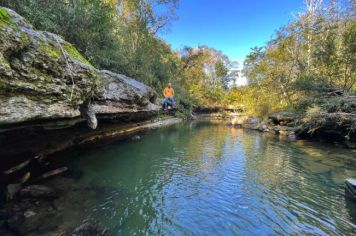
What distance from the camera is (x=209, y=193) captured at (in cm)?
690

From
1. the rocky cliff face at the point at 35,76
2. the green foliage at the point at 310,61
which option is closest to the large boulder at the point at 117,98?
the rocky cliff face at the point at 35,76

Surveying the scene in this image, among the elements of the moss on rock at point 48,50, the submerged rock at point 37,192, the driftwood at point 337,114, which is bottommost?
the submerged rock at point 37,192

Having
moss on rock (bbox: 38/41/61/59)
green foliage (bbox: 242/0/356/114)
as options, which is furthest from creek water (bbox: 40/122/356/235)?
green foliage (bbox: 242/0/356/114)

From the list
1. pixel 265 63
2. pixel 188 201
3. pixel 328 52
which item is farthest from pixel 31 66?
pixel 265 63

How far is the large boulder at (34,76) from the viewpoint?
14.3 ft

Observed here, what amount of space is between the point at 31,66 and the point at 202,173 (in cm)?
670

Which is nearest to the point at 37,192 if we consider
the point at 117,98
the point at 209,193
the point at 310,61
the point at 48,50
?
the point at 48,50

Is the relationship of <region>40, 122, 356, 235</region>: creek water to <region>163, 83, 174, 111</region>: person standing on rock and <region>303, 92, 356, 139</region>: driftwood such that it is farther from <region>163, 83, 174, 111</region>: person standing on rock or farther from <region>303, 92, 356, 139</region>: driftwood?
<region>163, 83, 174, 111</region>: person standing on rock

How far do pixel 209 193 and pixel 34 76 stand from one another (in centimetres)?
578

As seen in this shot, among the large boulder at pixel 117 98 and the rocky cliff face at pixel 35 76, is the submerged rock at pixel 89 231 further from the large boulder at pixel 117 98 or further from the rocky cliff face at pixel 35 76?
the large boulder at pixel 117 98

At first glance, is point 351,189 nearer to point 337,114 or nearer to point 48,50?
point 337,114

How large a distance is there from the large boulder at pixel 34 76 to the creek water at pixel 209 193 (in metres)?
2.55

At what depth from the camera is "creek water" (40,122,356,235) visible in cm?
516

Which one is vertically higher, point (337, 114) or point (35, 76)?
point (35, 76)
